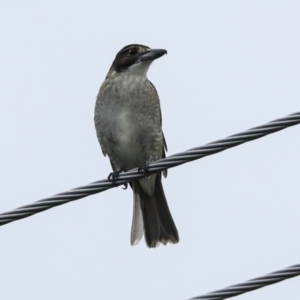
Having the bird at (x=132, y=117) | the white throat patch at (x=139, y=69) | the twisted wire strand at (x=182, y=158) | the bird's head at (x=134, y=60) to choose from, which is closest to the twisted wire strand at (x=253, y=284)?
the twisted wire strand at (x=182, y=158)

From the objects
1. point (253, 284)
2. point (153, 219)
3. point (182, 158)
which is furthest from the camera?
point (153, 219)

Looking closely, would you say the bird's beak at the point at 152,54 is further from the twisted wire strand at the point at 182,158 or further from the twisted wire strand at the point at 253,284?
the twisted wire strand at the point at 253,284

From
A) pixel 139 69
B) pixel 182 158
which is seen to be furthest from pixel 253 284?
pixel 139 69

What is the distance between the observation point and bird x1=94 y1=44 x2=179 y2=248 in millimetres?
9609

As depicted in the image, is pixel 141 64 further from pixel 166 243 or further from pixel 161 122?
pixel 166 243

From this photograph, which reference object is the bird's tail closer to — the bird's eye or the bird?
the bird

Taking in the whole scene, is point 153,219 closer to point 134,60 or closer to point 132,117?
point 132,117

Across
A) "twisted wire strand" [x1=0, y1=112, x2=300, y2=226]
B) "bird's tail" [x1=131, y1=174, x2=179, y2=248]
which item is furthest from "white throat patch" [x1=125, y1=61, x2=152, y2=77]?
"twisted wire strand" [x1=0, y1=112, x2=300, y2=226]

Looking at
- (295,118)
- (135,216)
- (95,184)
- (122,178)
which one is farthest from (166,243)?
(295,118)

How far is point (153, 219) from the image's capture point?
10.4 metres

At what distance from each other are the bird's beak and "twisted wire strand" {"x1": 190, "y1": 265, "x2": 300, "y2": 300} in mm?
4161

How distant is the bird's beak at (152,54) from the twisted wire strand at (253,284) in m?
4.16

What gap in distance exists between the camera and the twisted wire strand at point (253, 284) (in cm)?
564

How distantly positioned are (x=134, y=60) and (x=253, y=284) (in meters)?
4.68
